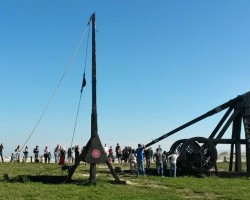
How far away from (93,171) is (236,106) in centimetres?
1229

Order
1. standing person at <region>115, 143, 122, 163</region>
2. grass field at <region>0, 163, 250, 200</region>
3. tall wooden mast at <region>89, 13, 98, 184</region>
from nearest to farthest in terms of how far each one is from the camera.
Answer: grass field at <region>0, 163, 250, 200</region> < tall wooden mast at <region>89, 13, 98, 184</region> < standing person at <region>115, 143, 122, 163</region>

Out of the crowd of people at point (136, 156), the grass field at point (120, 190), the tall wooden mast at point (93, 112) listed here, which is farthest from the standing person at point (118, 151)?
the tall wooden mast at point (93, 112)

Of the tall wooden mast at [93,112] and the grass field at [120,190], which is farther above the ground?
the tall wooden mast at [93,112]

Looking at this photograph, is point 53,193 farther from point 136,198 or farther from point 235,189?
point 235,189

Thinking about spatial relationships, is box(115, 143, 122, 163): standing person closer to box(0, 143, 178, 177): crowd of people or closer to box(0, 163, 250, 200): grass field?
box(0, 143, 178, 177): crowd of people

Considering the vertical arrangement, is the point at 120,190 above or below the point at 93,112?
below

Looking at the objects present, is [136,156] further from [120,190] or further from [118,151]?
[118,151]

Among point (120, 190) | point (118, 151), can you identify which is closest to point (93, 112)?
point (120, 190)

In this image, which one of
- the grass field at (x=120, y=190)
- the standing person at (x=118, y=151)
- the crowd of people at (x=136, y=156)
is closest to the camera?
the grass field at (x=120, y=190)

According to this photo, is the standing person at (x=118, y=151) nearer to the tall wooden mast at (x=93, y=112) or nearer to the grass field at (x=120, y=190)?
the grass field at (x=120, y=190)

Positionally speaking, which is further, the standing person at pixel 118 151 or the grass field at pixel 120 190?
the standing person at pixel 118 151

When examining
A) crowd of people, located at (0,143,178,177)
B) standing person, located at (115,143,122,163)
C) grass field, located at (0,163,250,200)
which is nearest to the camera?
grass field, located at (0,163,250,200)

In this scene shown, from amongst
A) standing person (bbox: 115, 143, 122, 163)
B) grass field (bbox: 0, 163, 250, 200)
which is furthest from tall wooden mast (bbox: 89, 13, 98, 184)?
standing person (bbox: 115, 143, 122, 163)

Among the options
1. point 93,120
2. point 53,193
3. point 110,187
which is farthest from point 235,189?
point 53,193
